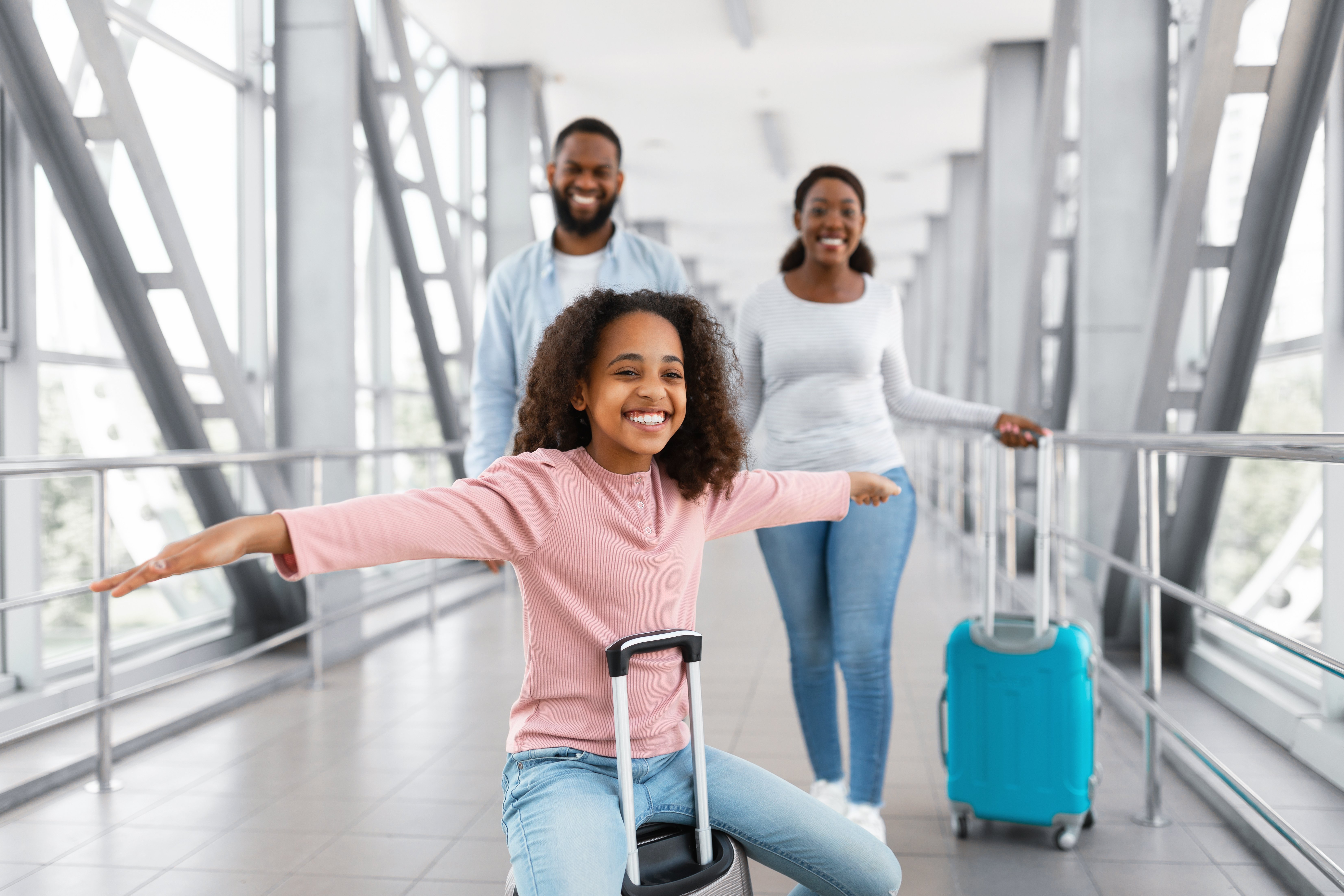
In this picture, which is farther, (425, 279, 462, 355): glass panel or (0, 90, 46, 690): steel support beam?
(425, 279, 462, 355): glass panel

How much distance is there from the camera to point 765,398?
2314mm

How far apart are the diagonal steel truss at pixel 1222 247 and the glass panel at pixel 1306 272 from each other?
113 millimetres

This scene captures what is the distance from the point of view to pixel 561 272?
7.32 feet

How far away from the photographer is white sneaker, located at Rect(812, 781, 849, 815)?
2232 mm

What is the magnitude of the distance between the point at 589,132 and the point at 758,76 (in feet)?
19.7

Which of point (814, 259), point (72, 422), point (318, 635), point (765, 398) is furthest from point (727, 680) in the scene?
point (72, 422)

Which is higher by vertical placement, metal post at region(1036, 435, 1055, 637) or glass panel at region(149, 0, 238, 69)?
glass panel at region(149, 0, 238, 69)

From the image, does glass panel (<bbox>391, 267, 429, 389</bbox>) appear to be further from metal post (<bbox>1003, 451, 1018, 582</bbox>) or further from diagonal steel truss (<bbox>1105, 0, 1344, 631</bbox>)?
diagonal steel truss (<bbox>1105, 0, 1344, 631</bbox>)

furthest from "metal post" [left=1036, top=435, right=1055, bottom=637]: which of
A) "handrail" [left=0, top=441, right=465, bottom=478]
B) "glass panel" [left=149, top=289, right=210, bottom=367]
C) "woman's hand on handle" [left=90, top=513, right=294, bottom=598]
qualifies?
"glass panel" [left=149, top=289, right=210, bottom=367]

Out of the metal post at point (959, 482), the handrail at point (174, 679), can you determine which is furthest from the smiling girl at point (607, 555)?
the metal post at point (959, 482)

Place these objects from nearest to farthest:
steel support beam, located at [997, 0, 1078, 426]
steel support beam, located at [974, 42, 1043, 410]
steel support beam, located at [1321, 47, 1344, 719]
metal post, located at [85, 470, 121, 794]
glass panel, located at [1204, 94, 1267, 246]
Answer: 1. metal post, located at [85, 470, 121, 794]
2. steel support beam, located at [1321, 47, 1344, 719]
3. glass panel, located at [1204, 94, 1267, 246]
4. steel support beam, located at [997, 0, 1078, 426]
5. steel support beam, located at [974, 42, 1043, 410]

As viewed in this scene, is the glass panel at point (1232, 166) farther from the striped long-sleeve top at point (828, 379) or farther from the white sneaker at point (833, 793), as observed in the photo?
the white sneaker at point (833, 793)

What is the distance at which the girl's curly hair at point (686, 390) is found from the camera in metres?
1.39

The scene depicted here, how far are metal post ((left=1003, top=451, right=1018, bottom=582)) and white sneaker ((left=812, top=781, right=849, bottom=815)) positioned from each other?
1700 millimetres
